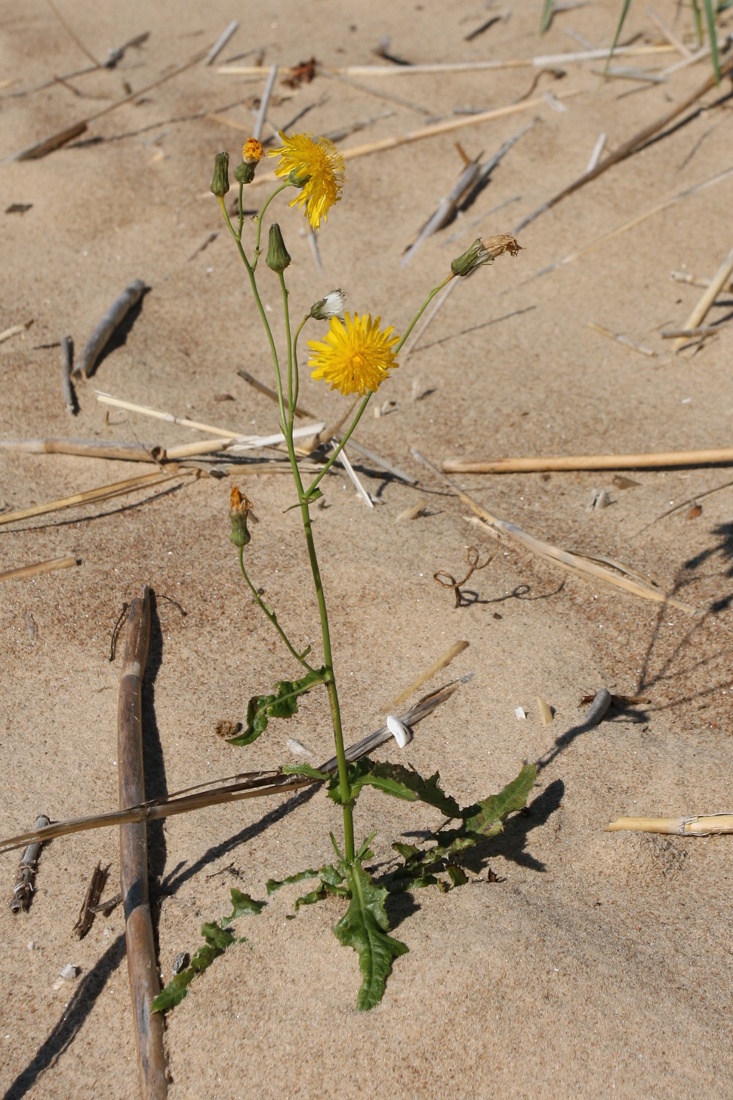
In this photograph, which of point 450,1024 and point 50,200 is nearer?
point 450,1024

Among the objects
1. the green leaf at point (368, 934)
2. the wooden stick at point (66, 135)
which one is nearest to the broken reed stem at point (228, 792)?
the green leaf at point (368, 934)

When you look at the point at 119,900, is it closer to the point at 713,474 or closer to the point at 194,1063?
the point at 194,1063

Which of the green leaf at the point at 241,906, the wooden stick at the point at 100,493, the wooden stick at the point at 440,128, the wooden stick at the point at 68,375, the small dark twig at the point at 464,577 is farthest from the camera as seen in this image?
the wooden stick at the point at 440,128

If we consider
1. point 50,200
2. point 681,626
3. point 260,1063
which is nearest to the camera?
point 260,1063

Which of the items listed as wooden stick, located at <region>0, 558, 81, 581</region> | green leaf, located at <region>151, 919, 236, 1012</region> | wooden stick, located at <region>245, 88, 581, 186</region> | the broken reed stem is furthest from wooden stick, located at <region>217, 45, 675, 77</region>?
green leaf, located at <region>151, 919, 236, 1012</region>

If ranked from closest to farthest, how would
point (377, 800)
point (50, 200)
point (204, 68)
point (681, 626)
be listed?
point (377, 800), point (681, 626), point (50, 200), point (204, 68)

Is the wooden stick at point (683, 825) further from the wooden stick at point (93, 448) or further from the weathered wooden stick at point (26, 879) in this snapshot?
the wooden stick at point (93, 448)

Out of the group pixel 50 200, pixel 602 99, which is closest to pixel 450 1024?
pixel 50 200

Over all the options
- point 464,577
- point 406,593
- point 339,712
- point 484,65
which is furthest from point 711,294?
point 339,712
